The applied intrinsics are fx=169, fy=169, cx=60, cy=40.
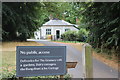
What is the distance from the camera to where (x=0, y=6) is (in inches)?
549

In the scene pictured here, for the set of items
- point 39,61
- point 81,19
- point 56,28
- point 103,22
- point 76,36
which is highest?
point 56,28

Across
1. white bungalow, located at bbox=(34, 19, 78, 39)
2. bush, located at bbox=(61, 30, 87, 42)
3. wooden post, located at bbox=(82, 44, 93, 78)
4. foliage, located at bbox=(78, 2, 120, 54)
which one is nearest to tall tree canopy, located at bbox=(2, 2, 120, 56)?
foliage, located at bbox=(78, 2, 120, 54)

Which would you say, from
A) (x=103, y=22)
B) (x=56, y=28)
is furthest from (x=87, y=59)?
(x=56, y=28)

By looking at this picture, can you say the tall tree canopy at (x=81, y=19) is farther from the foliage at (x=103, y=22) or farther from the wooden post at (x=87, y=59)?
the wooden post at (x=87, y=59)

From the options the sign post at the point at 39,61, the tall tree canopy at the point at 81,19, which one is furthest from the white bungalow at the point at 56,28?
the sign post at the point at 39,61

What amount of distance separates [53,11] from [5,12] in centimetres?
846

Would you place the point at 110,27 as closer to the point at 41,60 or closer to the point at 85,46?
the point at 85,46

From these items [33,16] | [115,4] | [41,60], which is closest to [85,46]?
[41,60]

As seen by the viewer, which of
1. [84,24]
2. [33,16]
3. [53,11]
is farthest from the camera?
[53,11]

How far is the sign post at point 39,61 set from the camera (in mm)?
3838

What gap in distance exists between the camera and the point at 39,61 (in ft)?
12.8

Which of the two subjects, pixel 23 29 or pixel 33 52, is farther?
pixel 23 29

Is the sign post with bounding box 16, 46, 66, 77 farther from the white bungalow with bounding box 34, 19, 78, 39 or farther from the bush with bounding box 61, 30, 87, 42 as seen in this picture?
the white bungalow with bounding box 34, 19, 78, 39

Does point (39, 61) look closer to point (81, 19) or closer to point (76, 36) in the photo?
point (81, 19)
